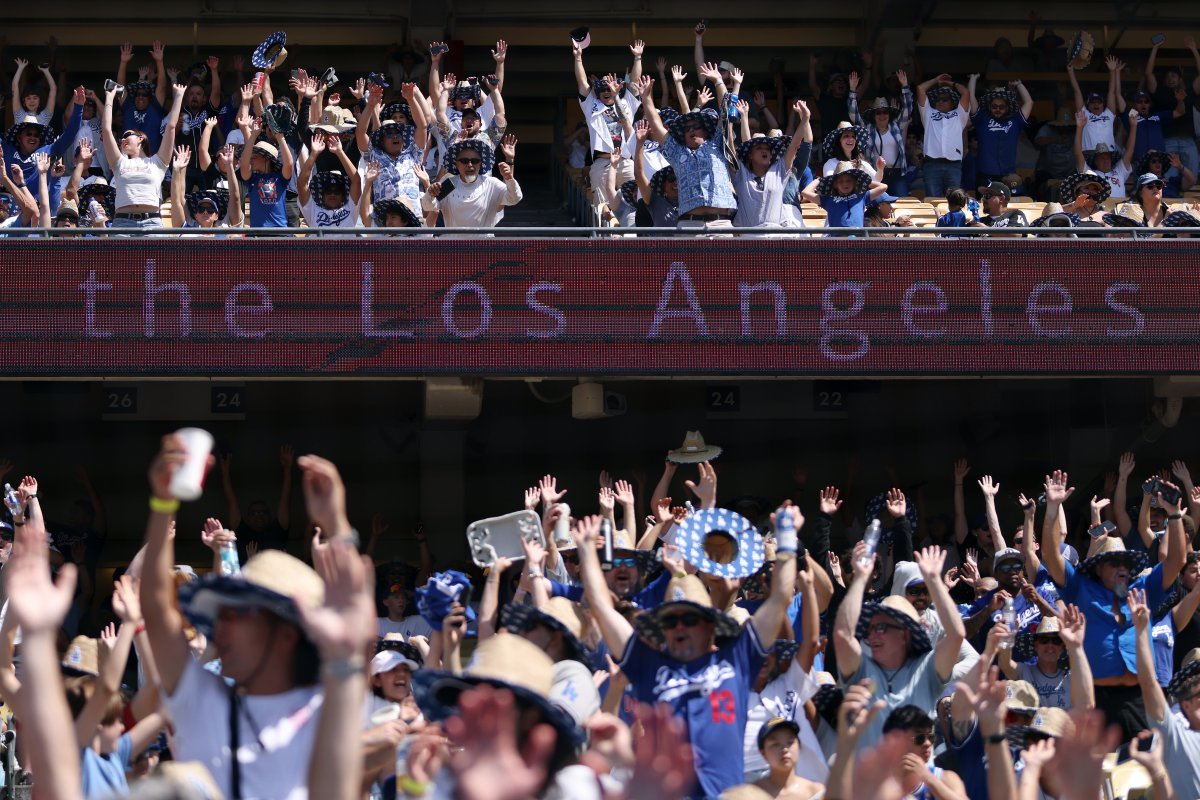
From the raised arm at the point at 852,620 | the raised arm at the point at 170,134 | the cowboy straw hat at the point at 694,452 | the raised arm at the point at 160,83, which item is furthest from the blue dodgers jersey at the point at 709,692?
the raised arm at the point at 160,83

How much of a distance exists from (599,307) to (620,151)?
290 cm

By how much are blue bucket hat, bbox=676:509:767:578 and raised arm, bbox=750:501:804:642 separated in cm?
92

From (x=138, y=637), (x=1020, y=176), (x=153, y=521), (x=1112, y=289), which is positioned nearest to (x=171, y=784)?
(x=153, y=521)

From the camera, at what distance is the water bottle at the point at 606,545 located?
28.6 ft

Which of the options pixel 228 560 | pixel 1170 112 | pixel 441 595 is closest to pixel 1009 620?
pixel 441 595

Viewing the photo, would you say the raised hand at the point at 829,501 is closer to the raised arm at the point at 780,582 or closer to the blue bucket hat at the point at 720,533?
the blue bucket hat at the point at 720,533

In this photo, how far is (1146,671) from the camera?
7598 mm

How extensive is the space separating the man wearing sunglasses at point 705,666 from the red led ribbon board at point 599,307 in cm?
389

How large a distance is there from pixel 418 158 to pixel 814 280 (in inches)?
128

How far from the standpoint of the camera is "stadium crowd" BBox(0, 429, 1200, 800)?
A: 13.2 ft

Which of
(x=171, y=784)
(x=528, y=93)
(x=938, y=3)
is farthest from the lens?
(x=528, y=93)

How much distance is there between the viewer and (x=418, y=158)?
1268 cm

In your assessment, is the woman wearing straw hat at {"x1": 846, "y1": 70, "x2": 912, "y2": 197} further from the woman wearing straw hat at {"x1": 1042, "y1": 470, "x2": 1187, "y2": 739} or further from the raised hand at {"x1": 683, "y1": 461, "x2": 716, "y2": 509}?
the raised hand at {"x1": 683, "y1": 461, "x2": 716, "y2": 509}

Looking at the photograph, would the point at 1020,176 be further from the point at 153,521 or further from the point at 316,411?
the point at 153,521
